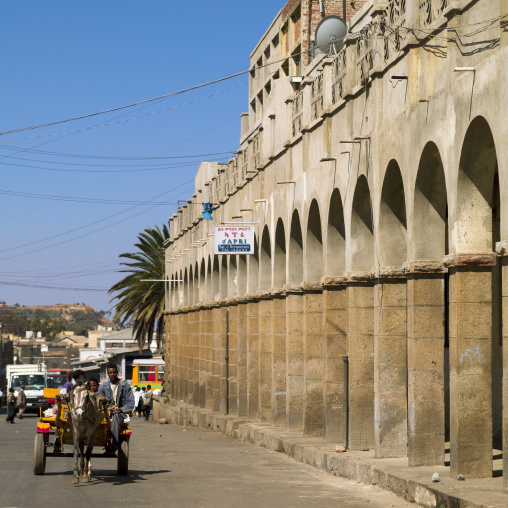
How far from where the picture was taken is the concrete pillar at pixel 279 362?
28219 mm

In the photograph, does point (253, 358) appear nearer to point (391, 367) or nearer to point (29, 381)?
point (391, 367)

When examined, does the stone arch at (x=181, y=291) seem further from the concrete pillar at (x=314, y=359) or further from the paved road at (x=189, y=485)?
the paved road at (x=189, y=485)

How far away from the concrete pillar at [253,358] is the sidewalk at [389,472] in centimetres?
260

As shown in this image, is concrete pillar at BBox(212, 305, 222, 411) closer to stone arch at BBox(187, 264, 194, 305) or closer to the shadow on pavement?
stone arch at BBox(187, 264, 194, 305)

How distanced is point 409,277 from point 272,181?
13.6 m

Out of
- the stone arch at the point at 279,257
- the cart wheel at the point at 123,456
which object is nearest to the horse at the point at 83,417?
the cart wheel at the point at 123,456

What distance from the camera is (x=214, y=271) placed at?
137 feet

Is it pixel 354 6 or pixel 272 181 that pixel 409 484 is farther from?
pixel 354 6

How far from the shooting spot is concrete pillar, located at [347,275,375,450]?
20219 millimetres

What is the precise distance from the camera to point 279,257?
29.1 meters

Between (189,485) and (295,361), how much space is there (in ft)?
33.5

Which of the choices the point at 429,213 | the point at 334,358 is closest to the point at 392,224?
the point at 429,213

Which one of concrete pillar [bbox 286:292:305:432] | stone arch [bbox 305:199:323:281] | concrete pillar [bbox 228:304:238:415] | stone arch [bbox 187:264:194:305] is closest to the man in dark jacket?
stone arch [bbox 305:199:323:281]

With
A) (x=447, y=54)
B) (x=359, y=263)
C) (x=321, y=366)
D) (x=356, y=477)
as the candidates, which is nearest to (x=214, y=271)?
(x=321, y=366)
